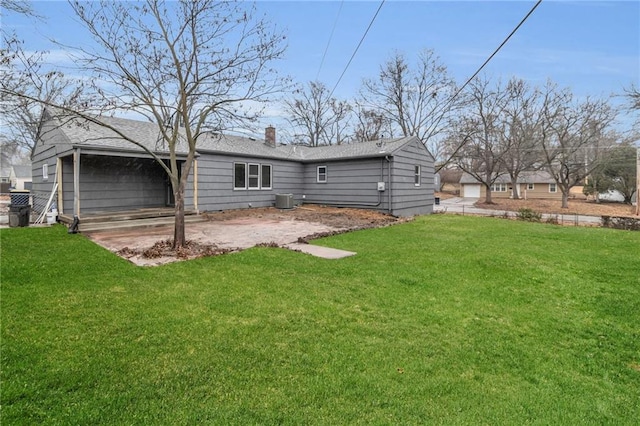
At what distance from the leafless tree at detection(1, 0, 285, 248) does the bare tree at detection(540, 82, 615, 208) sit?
79.8 feet

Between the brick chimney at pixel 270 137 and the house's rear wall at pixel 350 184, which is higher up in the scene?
the brick chimney at pixel 270 137

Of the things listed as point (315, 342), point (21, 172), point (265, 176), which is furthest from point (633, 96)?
point (21, 172)

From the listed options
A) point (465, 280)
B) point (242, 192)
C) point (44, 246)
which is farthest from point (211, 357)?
point (242, 192)

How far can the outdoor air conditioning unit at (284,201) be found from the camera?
1499 cm

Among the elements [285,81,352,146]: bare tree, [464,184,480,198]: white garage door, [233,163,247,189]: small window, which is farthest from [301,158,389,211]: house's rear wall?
[464,184,480,198]: white garage door

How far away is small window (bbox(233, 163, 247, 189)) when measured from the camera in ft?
45.9

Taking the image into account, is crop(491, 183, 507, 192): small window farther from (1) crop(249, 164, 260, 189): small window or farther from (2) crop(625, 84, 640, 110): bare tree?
(1) crop(249, 164, 260, 189): small window

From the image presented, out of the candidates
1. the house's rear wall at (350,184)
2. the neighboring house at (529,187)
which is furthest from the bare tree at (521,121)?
the house's rear wall at (350,184)

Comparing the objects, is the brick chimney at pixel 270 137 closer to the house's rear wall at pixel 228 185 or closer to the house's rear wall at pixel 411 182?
the house's rear wall at pixel 228 185

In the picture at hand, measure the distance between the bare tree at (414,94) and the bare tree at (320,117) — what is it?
14.5ft

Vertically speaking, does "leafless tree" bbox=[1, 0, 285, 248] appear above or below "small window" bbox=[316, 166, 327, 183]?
above

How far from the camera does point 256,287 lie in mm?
4559

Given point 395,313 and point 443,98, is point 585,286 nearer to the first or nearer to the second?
point 395,313

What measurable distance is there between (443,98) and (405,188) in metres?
14.6
